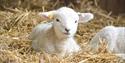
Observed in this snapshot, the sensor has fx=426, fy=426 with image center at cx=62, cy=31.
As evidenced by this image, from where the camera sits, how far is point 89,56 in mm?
5961

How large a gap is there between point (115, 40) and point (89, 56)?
0.52 m

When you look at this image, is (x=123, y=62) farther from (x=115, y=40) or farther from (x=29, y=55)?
(x=29, y=55)

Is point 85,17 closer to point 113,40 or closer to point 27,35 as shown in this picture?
point 113,40

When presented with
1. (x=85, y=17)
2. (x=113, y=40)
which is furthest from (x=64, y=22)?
(x=113, y=40)

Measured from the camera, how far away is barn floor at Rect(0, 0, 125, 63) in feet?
19.0

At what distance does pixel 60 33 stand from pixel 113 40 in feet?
2.66

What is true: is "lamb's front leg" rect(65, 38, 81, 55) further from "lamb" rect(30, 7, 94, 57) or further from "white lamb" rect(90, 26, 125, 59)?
"white lamb" rect(90, 26, 125, 59)

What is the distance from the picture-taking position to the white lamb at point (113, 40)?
243 inches

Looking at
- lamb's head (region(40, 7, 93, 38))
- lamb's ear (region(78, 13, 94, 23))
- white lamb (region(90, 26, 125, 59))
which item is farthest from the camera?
lamb's ear (region(78, 13, 94, 23))

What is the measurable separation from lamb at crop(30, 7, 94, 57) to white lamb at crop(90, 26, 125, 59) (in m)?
0.30

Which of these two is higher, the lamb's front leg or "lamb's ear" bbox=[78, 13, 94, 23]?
"lamb's ear" bbox=[78, 13, 94, 23]

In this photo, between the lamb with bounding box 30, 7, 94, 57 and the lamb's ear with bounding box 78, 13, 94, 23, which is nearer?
the lamb with bounding box 30, 7, 94, 57

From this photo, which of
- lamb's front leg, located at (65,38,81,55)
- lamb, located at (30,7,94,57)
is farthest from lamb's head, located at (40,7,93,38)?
lamb's front leg, located at (65,38,81,55)

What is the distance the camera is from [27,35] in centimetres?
726
